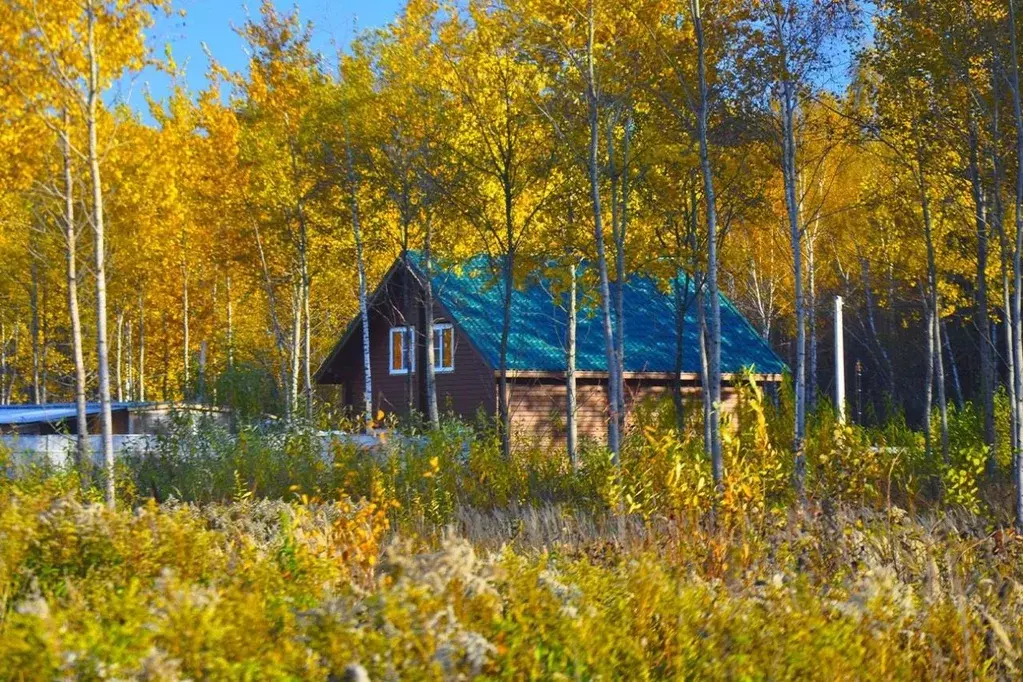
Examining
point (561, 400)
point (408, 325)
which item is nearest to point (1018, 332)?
point (561, 400)

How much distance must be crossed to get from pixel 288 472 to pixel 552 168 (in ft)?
29.6

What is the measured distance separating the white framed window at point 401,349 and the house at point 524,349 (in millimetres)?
30

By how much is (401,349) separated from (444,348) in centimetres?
203

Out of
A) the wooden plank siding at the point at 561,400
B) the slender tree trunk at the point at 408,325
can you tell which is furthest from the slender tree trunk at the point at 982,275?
the slender tree trunk at the point at 408,325

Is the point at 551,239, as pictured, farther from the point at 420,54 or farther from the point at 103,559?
the point at 103,559

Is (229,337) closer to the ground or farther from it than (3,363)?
farther from it

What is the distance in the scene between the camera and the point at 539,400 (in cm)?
2839

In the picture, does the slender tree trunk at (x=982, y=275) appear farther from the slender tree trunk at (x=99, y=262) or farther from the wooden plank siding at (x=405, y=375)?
the wooden plank siding at (x=405, y=375)

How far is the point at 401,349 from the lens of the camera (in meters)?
31.8

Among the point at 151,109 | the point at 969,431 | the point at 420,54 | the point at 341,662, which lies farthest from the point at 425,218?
the point at 341,662

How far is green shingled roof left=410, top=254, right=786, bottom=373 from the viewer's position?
27375mm

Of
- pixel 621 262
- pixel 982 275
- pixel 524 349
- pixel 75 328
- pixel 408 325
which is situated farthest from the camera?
pixel 408 325

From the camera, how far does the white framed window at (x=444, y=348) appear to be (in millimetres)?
29500

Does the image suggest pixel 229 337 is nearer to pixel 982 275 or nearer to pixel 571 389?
pixel 571 389
